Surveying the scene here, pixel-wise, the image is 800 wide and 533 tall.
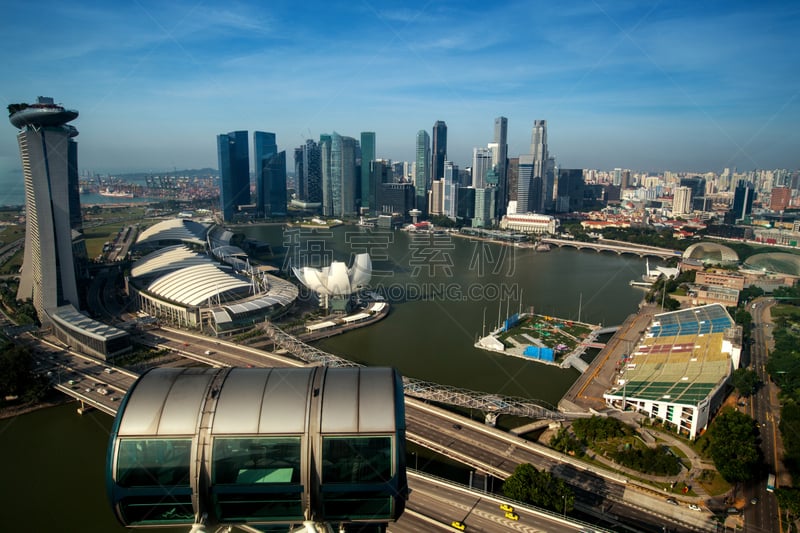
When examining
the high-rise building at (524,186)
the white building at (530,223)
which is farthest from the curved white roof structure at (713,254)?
the high-rise building at (524,186)

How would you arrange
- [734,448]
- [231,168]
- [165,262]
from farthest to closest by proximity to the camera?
[231,168] → [165,262] → [734,448]

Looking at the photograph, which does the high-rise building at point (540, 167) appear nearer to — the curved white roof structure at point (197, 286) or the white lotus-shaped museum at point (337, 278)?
the white lotus-shaped museum at point (337, 278)

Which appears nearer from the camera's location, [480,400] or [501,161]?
[480,400]

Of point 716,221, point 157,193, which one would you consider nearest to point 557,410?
point 716,221

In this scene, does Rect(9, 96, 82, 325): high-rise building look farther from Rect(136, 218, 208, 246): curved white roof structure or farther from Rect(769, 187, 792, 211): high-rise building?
Rect(769, 187, 792, 211): high-rise building

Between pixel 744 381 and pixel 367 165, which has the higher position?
pixel 367 165

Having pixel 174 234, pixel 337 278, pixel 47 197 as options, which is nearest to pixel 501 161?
pixel 174 234

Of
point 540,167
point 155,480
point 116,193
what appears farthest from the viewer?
point 116,193

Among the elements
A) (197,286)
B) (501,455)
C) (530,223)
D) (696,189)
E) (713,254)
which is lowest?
(501,455)

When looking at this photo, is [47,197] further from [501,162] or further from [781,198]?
[781,198]
